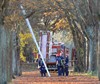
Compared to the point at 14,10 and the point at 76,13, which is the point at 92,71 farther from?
the point at 14,10

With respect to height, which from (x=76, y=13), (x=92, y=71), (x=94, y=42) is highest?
(x=76, y=13)

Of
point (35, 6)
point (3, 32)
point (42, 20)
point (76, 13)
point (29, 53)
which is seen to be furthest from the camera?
point (29, 53)

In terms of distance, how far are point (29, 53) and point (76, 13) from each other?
47.4 m

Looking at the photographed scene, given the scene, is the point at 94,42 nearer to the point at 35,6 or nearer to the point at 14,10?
the point at 35,6

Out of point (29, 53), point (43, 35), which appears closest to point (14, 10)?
point (43, 35)

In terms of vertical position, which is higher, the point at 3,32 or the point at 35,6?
the point at 35,6

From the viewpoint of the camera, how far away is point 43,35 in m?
43.0

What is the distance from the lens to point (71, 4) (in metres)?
33.7

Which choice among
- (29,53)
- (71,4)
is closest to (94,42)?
(71,4)

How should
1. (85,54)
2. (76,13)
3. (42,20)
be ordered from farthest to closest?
(42,20), (85,54), (76,13)

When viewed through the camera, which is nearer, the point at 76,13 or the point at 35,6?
the point at 35,6

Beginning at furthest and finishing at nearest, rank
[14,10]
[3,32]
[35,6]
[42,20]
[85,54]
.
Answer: [42,20], [85,54], [35,6], [14,10], [3,32]

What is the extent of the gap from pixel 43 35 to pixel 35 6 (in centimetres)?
1066

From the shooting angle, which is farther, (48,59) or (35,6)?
(48,59)
